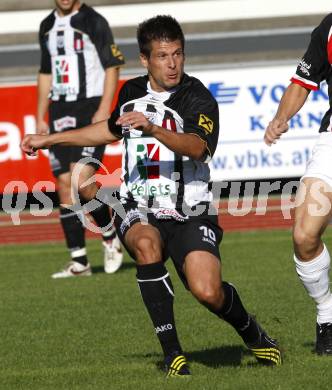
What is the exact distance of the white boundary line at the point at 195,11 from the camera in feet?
70.1

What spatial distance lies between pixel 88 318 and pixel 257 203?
9.13 meters

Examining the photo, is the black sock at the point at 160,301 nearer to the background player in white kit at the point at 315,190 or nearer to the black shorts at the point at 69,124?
the background player in white kit at the point at 315,190

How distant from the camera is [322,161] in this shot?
6.62 metres

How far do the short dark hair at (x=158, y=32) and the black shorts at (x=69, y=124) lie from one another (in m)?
4.72

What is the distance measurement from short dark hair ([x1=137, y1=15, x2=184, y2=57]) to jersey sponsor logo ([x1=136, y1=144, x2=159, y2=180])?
1.75 ft

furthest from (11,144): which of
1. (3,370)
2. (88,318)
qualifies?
(3,370)

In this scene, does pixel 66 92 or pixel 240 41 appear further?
pixel 240 41

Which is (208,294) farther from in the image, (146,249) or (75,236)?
(75,236)

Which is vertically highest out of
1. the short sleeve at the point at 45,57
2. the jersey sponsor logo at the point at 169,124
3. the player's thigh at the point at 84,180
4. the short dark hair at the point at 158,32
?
the short dark hair at the point at 158,32

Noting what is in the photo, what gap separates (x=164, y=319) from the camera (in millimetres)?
6242

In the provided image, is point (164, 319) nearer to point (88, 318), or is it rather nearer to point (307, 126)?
point (88, 318)

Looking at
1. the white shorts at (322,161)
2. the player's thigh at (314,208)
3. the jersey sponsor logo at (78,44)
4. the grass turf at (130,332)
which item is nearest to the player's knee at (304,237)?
the player's thigh at (314,208)

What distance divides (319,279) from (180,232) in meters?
0.90

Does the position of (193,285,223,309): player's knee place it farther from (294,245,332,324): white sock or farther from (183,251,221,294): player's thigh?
(294,245,332,324): white sock
